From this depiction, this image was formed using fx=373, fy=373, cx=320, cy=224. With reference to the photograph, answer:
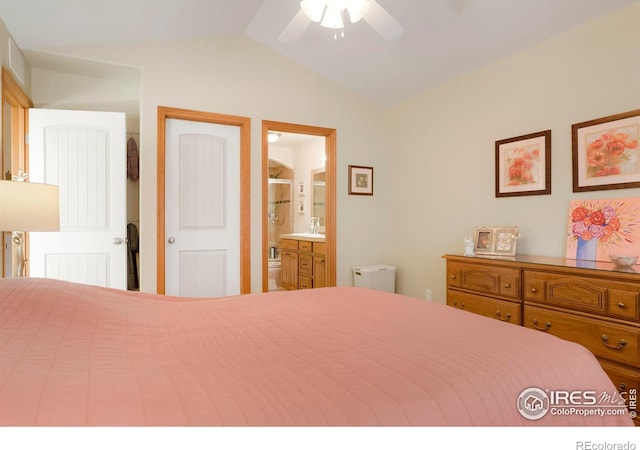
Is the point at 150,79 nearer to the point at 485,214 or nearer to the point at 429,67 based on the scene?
the point at 429,67

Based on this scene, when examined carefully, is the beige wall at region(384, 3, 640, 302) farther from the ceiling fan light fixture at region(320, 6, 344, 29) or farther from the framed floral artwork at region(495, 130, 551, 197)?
the ceiling fan light fixture at region(320, 6, 344, 29)

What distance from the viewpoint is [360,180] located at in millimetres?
4074

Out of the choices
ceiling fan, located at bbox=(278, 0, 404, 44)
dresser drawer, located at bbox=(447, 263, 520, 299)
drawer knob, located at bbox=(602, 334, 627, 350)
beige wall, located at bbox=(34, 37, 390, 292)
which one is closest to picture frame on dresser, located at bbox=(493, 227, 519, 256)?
dresser drawer, located at bbox=(447, 263, 520, 299)

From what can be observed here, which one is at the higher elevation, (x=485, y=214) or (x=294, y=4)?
(x=294, y=4)

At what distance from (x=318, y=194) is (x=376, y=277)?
229cm

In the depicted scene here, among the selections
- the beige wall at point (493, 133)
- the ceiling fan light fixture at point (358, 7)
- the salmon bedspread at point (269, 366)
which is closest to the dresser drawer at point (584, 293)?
the beige wall at point (493, 133)

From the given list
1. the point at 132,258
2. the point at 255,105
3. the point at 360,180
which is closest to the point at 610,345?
the point at 360,180

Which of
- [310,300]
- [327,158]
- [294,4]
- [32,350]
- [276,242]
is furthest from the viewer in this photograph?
[276,242]

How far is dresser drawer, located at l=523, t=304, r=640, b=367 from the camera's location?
71.6 inches

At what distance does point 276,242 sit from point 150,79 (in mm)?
3758

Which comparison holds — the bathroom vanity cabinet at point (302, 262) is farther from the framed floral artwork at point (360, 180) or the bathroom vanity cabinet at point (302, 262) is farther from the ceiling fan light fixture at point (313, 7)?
the ceiling fan light fixture at point (313, 7)

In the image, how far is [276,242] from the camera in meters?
6.50
